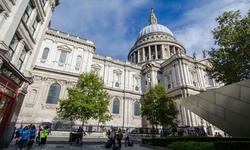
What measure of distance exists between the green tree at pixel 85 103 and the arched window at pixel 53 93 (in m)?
4.95

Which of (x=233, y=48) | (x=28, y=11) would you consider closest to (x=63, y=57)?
(x=28, y=11)

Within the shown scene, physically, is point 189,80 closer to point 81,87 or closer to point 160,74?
point 160,74

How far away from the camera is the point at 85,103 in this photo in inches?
754

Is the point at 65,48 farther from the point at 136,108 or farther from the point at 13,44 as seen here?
the point at 136,108

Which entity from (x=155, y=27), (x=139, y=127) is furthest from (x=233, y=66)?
(x=155, y=27)

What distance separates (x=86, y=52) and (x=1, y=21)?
2354 cm

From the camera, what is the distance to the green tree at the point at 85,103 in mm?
18547

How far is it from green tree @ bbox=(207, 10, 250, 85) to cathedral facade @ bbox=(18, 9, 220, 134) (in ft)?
29.7

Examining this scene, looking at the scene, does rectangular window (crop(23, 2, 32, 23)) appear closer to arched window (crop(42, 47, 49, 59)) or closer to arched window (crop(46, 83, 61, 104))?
arched window (crop(46, 83, 61, 104))

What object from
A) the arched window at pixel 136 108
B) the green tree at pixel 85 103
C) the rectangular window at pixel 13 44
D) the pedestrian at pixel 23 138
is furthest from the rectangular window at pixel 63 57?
the pedestrian at pixel 23 138

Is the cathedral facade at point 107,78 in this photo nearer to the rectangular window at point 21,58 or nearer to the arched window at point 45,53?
the arched window at point 45,53

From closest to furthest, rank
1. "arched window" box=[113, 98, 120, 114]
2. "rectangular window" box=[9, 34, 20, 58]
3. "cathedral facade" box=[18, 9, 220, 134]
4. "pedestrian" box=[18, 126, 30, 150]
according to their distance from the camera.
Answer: "pedestrian" box=[18, 126, 30, 150]
"rectangular window" box=[9, 34, 20, 58]
"cathedral facade" box=[18, 9, 220, 134]
"arched window" box=[113, 98, 120, 114]

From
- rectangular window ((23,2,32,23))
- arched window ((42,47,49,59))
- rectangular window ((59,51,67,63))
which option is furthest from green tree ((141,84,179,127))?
arched window ((42,47,49,59))

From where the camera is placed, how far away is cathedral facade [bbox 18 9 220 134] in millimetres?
23094
